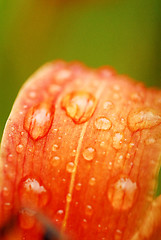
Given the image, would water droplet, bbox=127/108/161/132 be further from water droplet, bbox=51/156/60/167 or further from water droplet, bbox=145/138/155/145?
water droplet, bbox=51/156/60/167

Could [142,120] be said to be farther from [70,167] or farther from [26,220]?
[26,220]

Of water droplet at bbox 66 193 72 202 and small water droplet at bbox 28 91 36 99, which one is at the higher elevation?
small water droplet at bbox 28 91 36 99

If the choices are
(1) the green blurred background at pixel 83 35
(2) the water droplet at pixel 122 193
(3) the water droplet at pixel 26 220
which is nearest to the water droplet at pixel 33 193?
(3) the water droplet at pixel 26 220

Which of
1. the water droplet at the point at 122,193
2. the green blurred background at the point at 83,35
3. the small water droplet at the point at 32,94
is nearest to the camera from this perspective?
the water droplet at the point at 122,193

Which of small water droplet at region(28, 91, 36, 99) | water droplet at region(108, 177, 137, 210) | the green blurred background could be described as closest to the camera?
water droplet at region(108, 177, 137, 210)

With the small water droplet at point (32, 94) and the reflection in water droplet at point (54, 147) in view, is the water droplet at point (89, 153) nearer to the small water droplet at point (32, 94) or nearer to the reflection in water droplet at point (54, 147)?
the reflection in water droplet at point (54, 147)

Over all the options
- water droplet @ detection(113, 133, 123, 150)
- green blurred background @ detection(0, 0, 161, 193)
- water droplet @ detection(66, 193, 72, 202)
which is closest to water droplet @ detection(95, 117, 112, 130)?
water droplet @ detection(113, 133, 123, 150)

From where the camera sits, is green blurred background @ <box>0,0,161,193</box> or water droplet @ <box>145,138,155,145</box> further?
green blurred background @ <box>0,0,161,193</box>
